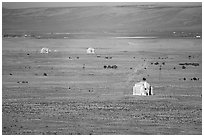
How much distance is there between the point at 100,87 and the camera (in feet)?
13.7

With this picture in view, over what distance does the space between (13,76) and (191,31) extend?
1.59 m

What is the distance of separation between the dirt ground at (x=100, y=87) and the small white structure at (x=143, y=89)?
0.13 ft

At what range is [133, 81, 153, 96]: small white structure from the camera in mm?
4137

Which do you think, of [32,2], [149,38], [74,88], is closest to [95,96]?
[74,88]

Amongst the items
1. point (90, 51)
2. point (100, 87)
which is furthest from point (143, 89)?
point (90, 51)

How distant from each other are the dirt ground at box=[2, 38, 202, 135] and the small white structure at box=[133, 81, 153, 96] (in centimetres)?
4

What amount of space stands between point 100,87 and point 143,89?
369mm

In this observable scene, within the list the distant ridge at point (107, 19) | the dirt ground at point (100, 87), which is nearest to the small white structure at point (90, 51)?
the dirt ground at point (100, 87)

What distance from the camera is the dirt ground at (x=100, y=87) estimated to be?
13.4 ft

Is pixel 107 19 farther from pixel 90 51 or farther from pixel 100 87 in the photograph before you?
pixel 100 87

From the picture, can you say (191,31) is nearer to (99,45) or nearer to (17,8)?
(99,45)

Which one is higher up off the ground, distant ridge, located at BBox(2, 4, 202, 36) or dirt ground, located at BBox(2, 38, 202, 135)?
distant ridge, located at BBox(2, 4, 202, 36)

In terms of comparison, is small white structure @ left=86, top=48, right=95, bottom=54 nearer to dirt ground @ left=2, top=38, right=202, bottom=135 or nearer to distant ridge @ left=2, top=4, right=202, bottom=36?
dirt ground @ left=2, top=38, right=202, bottom=135

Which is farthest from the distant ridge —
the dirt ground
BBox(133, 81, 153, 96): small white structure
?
BBox(133, 81, 153, 96): small white structure
